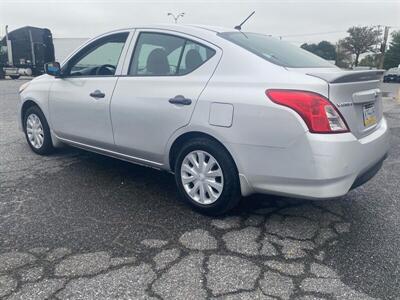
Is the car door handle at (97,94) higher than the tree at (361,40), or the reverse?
the tree at (361,40)

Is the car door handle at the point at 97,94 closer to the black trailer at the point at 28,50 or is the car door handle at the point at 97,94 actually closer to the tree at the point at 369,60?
the black trailer at the point at 28,50

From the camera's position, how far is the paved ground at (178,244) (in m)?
2.18

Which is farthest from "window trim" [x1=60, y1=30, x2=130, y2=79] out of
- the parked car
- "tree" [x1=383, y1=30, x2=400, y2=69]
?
"tree" [x1=383, y1=30, x2=400, y2=69]

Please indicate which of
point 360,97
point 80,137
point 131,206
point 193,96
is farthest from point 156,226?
point 360,97

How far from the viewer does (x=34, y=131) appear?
4.72 metres

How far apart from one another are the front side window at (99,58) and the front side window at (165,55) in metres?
0.26

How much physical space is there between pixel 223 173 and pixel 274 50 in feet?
3.97

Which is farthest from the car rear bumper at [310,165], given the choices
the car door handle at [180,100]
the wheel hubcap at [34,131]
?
the wheel hubcap at [34,131]

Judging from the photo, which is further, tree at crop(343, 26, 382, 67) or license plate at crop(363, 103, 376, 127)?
tree at crop(343, 26, 382, 67)

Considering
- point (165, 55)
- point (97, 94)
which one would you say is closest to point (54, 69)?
point (97, 94)

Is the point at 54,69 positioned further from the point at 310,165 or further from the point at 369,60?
the point at 369,60

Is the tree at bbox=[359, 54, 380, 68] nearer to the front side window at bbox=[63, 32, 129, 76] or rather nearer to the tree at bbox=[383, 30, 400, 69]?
the tree at bbox=[383, 30, 400, 69]

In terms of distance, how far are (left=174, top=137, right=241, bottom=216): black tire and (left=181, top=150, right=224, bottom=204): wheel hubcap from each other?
35 millimetres

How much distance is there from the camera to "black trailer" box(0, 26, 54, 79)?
68.7ft
